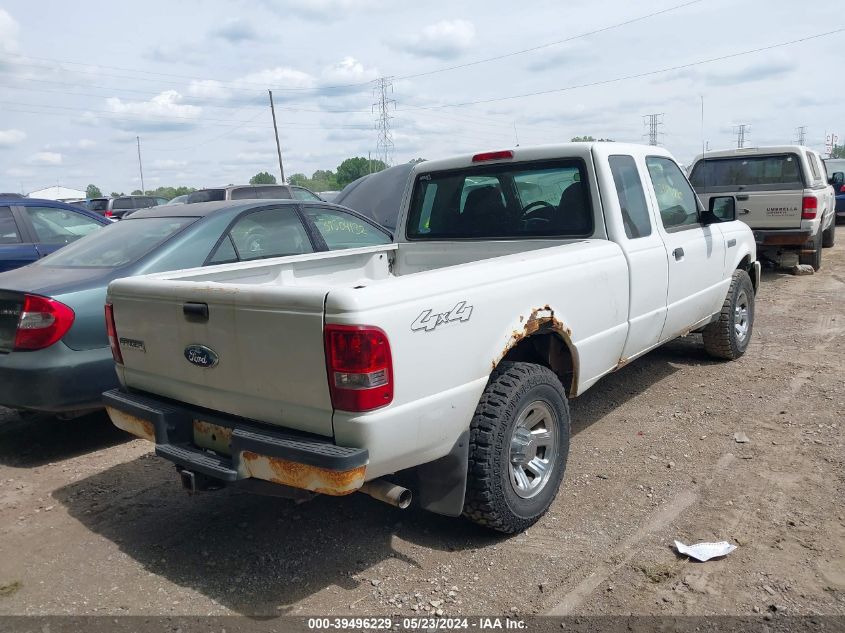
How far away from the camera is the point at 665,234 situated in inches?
183

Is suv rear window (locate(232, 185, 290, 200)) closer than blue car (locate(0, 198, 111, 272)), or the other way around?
blue car (locate(0, 198, 111, 272))

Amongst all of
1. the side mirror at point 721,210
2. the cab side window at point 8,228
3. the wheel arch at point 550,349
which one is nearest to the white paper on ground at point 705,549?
the wheel arch at point 550,349

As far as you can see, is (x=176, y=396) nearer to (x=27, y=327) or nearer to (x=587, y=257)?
(x=27, y=327)

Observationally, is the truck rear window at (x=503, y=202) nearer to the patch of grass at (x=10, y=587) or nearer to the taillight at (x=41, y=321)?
the taillight at (x=41, y=321)

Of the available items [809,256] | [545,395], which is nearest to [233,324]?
[545,395]

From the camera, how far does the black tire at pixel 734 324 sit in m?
5.84

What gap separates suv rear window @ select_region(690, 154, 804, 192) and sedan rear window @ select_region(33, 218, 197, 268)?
8.27 metres

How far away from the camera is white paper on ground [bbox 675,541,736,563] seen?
3070mm

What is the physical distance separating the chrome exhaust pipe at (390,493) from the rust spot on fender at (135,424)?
43.5 inches

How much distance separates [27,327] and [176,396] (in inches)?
67.7

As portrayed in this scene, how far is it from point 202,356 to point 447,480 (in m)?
1.21

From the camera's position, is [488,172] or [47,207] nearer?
[488,172]

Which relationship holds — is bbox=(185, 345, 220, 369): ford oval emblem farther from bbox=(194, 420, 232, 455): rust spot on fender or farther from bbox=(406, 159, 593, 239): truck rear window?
bbox=(406, 159, 593, 239): truck rear window

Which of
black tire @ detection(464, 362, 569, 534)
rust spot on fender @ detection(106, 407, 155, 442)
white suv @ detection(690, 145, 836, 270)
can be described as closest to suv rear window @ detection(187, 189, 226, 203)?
white suv @ detection(690, 145, 836, 270)
